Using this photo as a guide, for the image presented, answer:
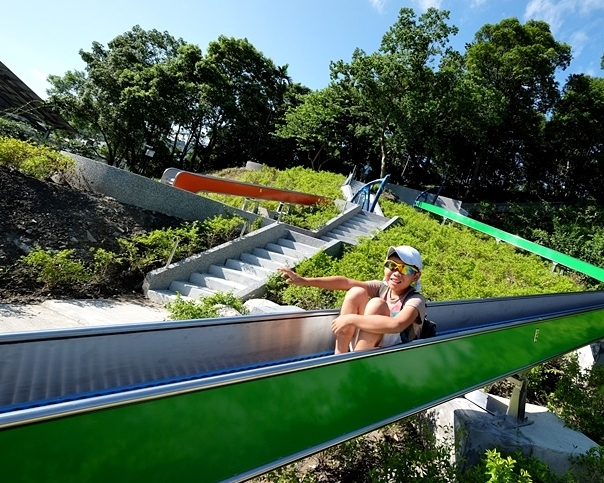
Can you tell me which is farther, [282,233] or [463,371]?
[282,233]

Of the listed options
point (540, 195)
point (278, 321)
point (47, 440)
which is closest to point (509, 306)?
point (278, 321)

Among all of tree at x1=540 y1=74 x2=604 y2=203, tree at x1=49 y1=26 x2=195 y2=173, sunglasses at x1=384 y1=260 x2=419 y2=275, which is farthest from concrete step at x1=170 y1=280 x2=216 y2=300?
tree at x1=540 y1=74 x2=604 y2=203

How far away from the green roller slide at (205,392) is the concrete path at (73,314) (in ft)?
7.42

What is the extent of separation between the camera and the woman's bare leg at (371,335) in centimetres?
296

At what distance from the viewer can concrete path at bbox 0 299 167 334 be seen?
14.5 feet

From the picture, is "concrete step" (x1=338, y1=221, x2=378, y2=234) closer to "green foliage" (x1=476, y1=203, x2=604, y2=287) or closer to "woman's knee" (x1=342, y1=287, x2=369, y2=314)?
"woman's knee" (x1=342, y1=287, x2=369, y2=314)

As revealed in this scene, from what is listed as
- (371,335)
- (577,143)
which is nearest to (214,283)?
(371,335)

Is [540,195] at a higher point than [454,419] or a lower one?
higher

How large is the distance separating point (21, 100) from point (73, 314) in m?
13.0

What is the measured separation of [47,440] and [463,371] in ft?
8.63

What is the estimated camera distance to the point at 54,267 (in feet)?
17.7

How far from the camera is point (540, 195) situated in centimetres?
3105

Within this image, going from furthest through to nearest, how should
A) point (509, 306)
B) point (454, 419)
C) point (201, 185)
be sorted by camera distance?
1. point (201, 185)
2. point (509, 306)
3. point (454, 419)

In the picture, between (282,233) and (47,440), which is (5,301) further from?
(282,233)
